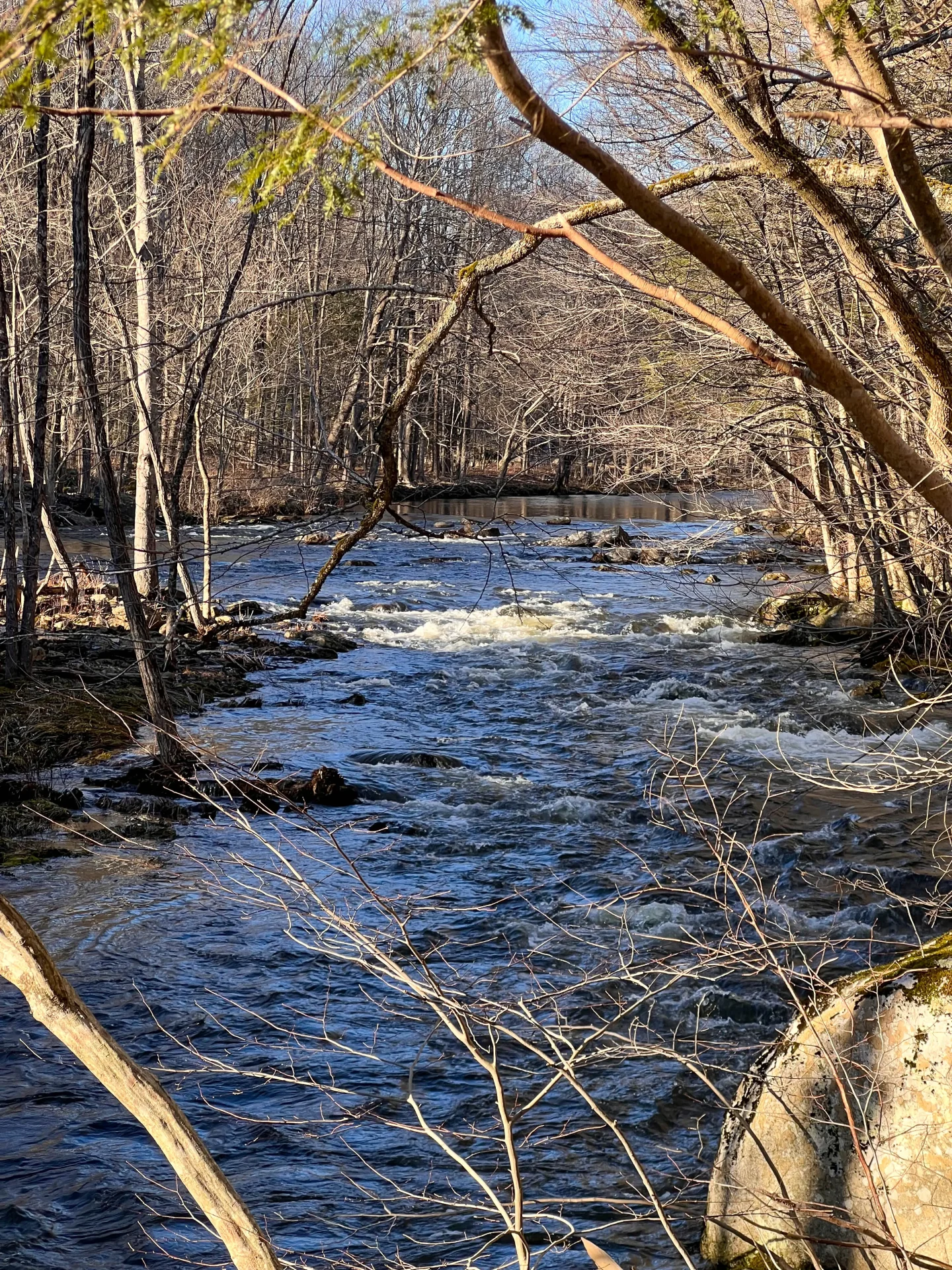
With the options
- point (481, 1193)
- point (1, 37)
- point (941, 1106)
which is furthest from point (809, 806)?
point (1, 37)

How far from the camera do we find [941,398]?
11.0 feet

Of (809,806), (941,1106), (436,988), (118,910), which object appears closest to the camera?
(436,988)

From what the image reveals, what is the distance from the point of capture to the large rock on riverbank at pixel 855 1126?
356 centimetres

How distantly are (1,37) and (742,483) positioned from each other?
1050 centimetres

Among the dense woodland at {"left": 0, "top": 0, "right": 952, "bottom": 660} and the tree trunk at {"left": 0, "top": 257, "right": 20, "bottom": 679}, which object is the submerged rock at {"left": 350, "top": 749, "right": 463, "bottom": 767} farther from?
the tree trunk at {"left": 0, "top": 257, "right": 20, "bottom": 679}

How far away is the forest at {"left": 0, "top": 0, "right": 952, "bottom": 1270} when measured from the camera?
292cm

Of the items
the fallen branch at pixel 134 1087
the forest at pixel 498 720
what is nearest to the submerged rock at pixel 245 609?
the forest at pixel 498 720

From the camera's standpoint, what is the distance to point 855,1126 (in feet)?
11.3

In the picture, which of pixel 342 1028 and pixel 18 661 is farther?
pixel 18 661

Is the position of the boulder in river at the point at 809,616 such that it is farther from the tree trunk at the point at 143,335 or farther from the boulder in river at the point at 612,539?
the boulder in river at the point at 612,539

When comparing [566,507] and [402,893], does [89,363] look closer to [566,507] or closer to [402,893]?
[402,893]

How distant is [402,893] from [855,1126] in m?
4.58

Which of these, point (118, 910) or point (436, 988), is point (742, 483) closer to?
point (118, 910)

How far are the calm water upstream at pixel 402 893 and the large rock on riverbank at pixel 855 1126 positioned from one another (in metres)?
0.34
